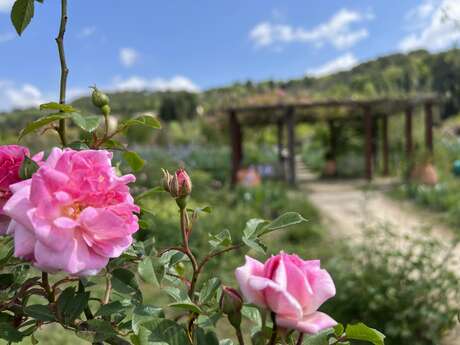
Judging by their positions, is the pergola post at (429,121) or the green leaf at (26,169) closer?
the green leaf at (26,169)

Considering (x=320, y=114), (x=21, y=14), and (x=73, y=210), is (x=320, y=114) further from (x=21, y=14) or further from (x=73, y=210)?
(x=73, y=210)

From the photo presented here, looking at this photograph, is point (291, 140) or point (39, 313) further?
point (291, 140)

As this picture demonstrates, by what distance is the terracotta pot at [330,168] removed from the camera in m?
12.0

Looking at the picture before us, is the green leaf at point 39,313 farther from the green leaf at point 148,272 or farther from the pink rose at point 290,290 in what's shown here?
the pink rose at point 290,290

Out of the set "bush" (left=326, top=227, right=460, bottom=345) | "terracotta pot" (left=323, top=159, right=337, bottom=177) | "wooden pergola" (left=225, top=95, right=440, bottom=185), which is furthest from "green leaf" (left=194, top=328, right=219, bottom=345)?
"terracotta pot" (left=323, top=159, right=337, bottom=177)

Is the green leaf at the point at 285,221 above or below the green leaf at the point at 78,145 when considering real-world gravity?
below

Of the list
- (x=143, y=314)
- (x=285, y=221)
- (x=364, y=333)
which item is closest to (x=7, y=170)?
(x=143, y=314)

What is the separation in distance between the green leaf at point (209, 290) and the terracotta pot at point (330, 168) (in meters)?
11.6

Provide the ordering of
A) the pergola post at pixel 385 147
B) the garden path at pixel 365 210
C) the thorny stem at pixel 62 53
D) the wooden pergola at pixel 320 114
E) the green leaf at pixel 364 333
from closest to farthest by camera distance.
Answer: the green leaf at pixel 364 333 < the thorny stem at pixel 62 53 < the garden path at pixel 365 210 < the wooden pergola at pixel 320 114 < the pergola post at pixel 385 147

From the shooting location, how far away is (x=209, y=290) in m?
0.66

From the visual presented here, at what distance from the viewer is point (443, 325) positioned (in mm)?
2615

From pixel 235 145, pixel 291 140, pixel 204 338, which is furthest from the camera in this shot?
pixel 235 145

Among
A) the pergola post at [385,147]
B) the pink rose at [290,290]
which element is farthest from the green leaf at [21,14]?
the pergola post at [385,147]

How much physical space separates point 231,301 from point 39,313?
0.89 ft
